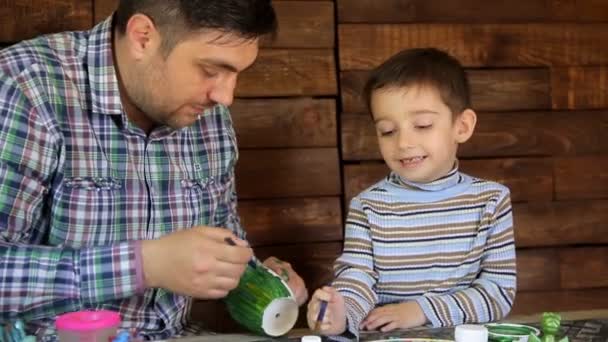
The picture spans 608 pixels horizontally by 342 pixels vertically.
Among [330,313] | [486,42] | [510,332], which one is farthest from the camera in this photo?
[486,42]

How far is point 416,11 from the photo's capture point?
251 centimetres

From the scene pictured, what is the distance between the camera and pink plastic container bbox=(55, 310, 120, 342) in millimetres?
1321

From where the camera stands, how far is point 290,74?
95.6 inches

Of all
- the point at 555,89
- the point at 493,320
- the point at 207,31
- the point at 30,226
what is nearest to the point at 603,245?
the point at 555,89

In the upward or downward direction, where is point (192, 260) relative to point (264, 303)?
upward

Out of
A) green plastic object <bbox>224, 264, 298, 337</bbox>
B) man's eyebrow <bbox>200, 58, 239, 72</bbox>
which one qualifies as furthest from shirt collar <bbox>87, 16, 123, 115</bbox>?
green plastic object <bbox>224, 264, 298, 337</bbox>

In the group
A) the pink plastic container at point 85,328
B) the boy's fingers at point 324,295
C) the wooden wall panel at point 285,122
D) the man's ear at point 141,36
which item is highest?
the man's ear at point 141,36

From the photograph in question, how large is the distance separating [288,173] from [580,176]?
935 mm

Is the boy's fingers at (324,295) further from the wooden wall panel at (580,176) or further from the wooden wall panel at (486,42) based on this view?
the wooden wall panel at (580,176)

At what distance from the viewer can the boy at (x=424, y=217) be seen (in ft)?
6.36

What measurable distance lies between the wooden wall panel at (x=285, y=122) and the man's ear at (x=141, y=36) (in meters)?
0.65

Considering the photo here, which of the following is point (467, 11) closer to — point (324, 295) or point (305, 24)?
point (305, 24)

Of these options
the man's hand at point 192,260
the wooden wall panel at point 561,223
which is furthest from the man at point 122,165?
the wooden wall panel at point 561,223

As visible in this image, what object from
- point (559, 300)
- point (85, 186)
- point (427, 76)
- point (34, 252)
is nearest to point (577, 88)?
point (559, 300)
